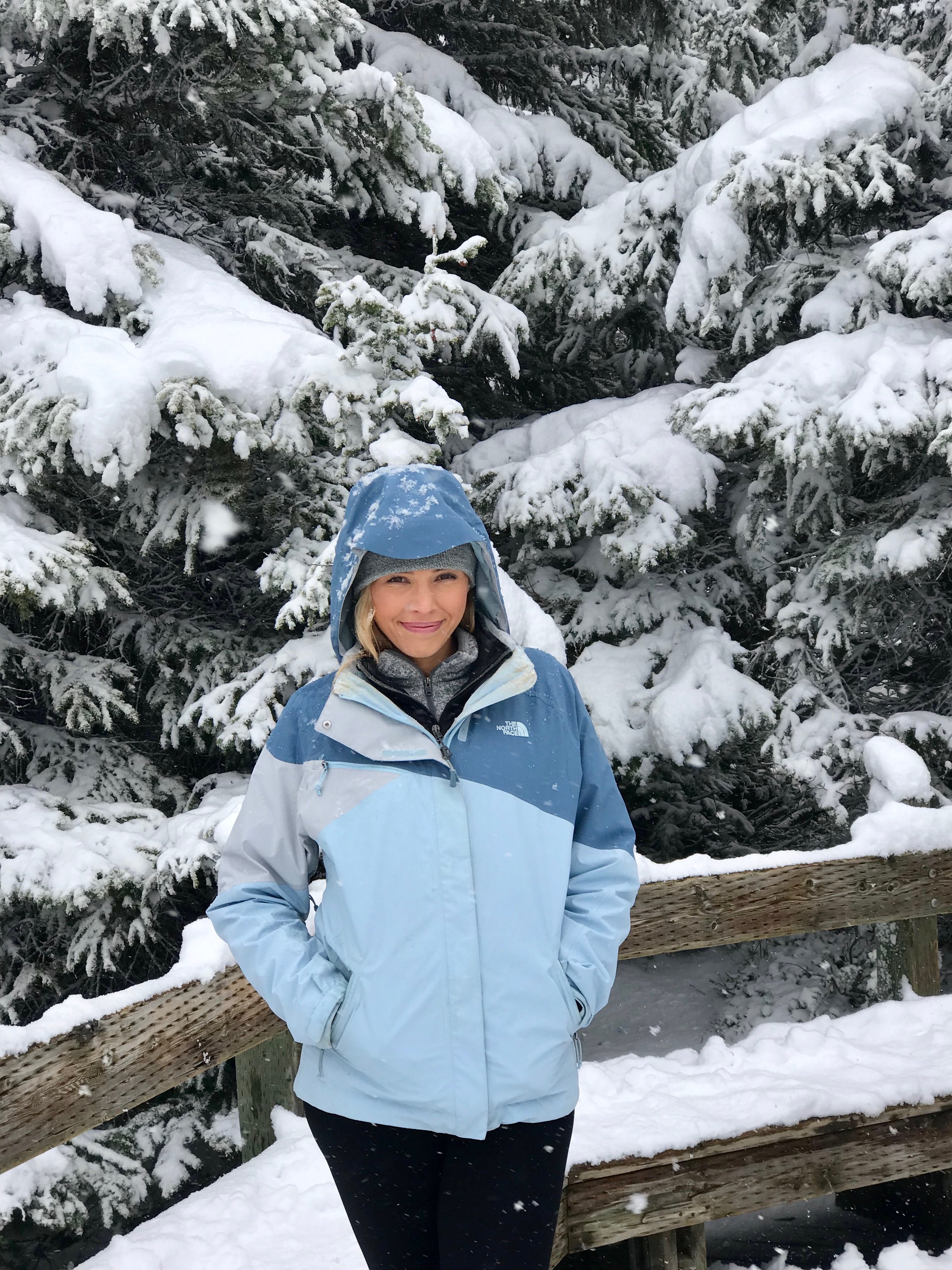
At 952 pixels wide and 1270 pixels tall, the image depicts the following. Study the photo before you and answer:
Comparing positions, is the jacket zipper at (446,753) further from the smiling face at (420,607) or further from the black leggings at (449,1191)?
the black leggings at (449,1191)

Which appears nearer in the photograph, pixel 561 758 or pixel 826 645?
pixel 561 758

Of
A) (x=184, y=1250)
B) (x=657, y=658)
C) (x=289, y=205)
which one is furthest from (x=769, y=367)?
(x=184, y=1250)

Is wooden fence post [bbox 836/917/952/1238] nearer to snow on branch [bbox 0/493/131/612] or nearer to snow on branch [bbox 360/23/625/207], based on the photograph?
snow on branch [bbox 0/493/131/612]

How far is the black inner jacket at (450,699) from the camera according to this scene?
2.02 metres

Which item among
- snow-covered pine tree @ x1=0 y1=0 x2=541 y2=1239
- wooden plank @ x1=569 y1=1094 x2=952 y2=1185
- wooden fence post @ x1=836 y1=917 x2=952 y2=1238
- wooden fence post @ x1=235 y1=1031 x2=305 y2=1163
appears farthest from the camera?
snow-covered pine tree @ x1=0 y1=0 x2=541 y2=1239

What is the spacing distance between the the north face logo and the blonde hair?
0.25 metres

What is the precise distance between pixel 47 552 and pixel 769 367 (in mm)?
3744

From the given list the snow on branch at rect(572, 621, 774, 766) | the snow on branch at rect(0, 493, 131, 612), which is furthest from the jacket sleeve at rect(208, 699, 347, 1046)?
the snow on branch at rect(572, 621, 774, 766)

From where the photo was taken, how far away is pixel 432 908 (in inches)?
71.6

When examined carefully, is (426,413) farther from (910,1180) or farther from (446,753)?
(910,1180)

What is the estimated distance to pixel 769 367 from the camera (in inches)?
215

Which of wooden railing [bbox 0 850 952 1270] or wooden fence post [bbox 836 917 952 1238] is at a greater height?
wooden railing [bbox 0 850 952 1270]

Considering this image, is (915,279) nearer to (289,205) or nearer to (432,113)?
(432,113)

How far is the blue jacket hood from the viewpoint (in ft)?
6.57
